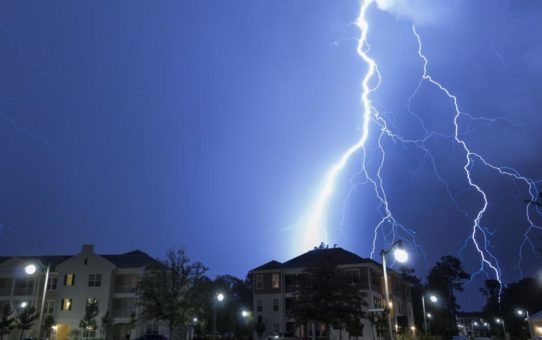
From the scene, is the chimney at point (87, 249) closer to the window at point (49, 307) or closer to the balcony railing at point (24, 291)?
the window at point (49, 307)

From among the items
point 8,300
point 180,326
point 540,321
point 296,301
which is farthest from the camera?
point 8,300

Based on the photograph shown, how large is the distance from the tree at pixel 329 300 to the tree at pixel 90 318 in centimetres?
2053

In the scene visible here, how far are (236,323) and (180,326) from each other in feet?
77.4

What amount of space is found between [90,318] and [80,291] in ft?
17.6

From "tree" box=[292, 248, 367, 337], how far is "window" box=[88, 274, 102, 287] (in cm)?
2309

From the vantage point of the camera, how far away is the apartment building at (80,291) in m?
47.7

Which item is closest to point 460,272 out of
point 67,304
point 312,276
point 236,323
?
point 236,323

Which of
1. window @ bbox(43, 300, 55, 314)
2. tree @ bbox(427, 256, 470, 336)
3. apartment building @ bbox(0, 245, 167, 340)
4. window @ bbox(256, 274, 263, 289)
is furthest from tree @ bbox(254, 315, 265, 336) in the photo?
tree @ bbox(427, 256, 470, 336)

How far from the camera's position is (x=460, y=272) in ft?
317

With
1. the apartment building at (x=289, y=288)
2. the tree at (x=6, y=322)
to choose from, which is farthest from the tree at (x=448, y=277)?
the tree at (x=6, y=322)

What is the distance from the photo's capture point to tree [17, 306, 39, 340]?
42.0 m

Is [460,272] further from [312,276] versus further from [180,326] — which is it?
[180,326]

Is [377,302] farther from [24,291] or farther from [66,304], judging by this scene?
[24,291]

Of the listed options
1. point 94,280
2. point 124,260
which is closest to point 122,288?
point 94,280
